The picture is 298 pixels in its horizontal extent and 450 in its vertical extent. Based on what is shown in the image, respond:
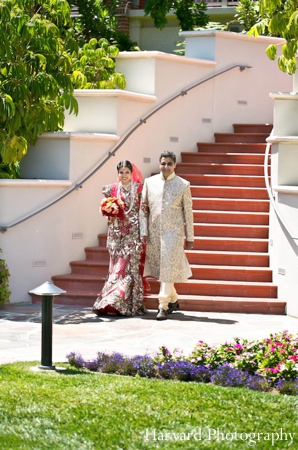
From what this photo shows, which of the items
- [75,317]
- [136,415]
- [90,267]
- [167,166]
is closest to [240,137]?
[90,267]

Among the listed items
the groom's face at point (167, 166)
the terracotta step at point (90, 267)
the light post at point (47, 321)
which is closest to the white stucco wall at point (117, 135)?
the terracotta step at point (90, 267)

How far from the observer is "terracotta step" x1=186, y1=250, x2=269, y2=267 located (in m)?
12.7

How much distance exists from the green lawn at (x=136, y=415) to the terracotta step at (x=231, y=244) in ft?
17.7

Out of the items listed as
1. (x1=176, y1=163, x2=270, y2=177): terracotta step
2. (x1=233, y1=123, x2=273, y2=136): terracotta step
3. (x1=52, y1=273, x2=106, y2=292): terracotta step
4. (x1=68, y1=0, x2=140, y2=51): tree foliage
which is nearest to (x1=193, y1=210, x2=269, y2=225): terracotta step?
(x1=176, y1=163, x2=270, y2=177): terracotta step

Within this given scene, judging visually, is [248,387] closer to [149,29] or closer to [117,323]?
[117,323]

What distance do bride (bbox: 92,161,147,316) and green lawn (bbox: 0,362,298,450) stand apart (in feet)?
12.3

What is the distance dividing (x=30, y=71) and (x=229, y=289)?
3.85m

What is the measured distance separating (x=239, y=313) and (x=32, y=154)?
3994 millimetres

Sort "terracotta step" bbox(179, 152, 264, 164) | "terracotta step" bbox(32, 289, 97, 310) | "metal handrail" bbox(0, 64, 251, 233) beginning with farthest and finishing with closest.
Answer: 1. "terracotta step" bbox(179, 152, 264, 164)
2. "metal handrail" bbox(0, 64, 251, 233)
3. "terracotta step" bbox(32, 289, 97, 310)

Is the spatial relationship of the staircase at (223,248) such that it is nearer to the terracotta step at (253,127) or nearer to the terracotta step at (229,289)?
the terracotta step at (229,289)

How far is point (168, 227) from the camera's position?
11477 millimetres

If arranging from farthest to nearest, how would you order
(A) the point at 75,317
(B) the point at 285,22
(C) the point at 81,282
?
(C) the point at 81,282
(B) the point at 285,22
(A) the point at 75,317

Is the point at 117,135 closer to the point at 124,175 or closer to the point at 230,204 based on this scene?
the point at 230,204

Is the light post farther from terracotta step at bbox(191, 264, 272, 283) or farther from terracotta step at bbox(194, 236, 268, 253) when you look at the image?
terracotta step at bbox(194, 236, 268, 253)
